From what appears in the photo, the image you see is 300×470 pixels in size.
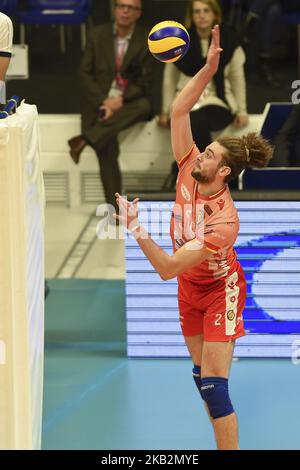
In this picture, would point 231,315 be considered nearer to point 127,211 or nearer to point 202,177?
point 202,177

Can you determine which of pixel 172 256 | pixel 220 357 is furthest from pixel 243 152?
pixel 220 357

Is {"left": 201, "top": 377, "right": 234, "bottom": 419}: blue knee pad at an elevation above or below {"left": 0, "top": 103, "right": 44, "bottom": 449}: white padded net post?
below

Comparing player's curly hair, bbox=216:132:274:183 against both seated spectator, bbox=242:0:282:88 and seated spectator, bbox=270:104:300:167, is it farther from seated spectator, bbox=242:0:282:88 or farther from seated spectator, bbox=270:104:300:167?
seated spectator, bbox=242:0:282:88

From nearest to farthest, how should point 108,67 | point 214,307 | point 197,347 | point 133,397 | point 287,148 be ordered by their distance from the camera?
point 214,307 < point 197,347 < point 133,397 < point 287,148 < point 108,67

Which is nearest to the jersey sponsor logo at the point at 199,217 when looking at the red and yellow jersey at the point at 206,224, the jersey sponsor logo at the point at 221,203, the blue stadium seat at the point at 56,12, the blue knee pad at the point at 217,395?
the red and yellow jersey at the point at 206,224

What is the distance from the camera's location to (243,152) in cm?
528

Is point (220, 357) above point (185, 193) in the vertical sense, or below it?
below

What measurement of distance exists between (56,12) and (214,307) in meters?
6.40

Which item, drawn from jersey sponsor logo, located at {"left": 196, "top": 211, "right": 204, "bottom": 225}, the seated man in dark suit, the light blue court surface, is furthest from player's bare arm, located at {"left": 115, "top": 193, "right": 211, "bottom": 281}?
the seated man in dark suit

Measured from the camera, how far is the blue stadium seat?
1110 cm

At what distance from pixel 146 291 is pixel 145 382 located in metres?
0.66

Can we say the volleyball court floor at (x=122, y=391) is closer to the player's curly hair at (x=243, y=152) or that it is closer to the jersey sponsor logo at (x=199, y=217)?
the jersey sponsor logo at (x=199, y=217)

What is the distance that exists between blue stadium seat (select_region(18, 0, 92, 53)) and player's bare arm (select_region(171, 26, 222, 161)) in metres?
5.83

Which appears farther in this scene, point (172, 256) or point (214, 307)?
point (214, 307)
